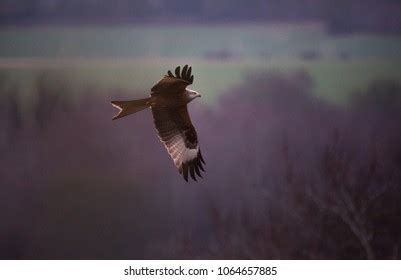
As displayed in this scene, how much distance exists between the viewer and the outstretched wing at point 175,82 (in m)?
3.00

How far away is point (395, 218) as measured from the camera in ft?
11.7

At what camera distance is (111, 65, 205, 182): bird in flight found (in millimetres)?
3088

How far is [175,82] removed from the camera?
3.04m

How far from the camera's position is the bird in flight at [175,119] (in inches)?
122

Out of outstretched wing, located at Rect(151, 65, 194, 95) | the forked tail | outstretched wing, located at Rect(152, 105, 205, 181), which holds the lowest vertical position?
outstretched wing, located at Rect(152, 105, 205, 181)

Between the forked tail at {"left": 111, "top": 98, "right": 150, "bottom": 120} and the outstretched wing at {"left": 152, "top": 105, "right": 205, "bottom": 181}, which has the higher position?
the forked tail at {"left": 111, "top": 98, "right": 150, "bottom": 120}

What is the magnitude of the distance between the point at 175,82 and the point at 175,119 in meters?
0.19

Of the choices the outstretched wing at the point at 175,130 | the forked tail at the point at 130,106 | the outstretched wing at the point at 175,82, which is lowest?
the outstretched wing at the point at 175,130

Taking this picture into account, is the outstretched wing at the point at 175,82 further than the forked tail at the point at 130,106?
No

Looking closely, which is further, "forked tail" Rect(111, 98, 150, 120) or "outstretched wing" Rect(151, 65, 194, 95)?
"forked tail" Rect(111, 98, 150, 120)

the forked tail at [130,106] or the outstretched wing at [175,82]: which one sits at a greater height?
the outstretched wing at [175,82]
